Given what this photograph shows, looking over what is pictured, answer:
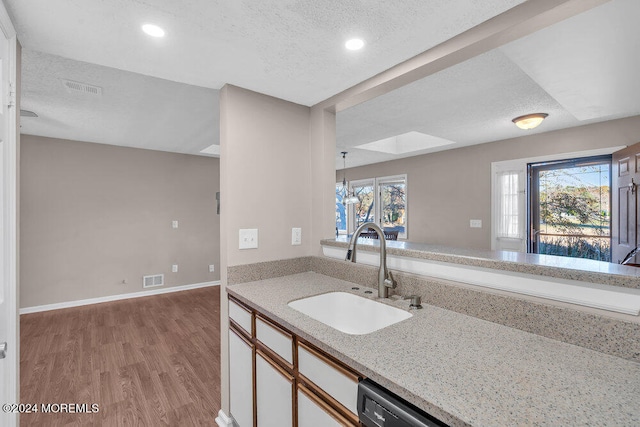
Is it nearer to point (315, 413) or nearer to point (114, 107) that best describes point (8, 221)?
point (315, 413)

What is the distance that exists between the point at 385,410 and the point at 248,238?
4.49ft

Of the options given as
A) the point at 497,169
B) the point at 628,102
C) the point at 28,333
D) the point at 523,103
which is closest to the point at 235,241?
the point at 523,103

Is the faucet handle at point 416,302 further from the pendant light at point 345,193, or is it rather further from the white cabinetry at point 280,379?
the pendant light at point 345,193

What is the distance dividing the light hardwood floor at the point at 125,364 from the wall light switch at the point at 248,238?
1194mm

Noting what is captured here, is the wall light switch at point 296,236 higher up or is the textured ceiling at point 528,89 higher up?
the textured ceiling at point 528,89

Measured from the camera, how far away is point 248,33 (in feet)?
4.65

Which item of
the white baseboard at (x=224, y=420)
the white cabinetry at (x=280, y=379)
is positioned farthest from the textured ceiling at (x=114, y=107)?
the white baseboard at (x=224, y=420)

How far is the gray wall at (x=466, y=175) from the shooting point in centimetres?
356

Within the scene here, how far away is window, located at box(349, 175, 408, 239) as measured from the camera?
5.95m

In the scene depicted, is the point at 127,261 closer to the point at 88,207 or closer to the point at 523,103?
the point at 88,207

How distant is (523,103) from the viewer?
2922 mm

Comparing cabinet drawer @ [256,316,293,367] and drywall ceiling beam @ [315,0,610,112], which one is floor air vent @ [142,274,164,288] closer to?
cabinet drawer @ [256,316,293,367]

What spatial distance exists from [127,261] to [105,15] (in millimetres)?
4258

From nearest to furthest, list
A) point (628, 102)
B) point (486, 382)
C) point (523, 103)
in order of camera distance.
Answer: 1. point (486, 382)
2. point (628, 102)
3. point (523, 103)
